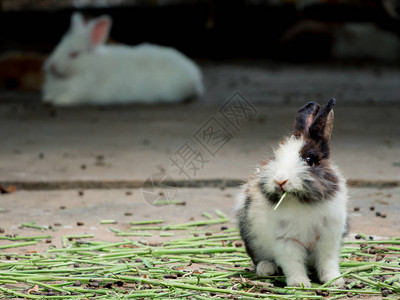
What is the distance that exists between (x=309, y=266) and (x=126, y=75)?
5441mm

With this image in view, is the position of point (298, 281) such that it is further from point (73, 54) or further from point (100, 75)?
point (73, 54)

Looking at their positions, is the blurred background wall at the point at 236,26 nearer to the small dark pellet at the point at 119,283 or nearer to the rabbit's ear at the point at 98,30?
the rabbit's ear at the point at 98,30

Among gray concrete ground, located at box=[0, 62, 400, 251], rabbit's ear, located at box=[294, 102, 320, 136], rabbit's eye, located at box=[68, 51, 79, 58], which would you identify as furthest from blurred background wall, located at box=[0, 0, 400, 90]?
rabbit's ear, located at box=[294, 102, 320, 136]

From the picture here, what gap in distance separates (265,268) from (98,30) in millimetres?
5519

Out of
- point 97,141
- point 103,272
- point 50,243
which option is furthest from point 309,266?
point 97,141

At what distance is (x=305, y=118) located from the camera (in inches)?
106

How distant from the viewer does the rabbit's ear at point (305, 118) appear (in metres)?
2.69

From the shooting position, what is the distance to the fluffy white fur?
2578 millimetres

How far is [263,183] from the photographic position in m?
2.62

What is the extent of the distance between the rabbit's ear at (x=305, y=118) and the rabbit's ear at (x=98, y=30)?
521 cm

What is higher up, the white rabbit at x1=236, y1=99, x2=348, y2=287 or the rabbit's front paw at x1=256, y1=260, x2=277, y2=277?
the white rabbit at x1=236, y1=99, x2=348, y2=287

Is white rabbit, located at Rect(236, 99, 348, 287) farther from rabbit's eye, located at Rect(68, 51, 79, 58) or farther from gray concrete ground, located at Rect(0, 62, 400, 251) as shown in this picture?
rabbit's eye, located at Rect(68, 51, 79, 58)

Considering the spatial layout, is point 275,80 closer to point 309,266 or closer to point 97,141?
point 97,141

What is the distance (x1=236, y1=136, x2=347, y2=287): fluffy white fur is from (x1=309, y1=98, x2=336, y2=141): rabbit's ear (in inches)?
2.5
